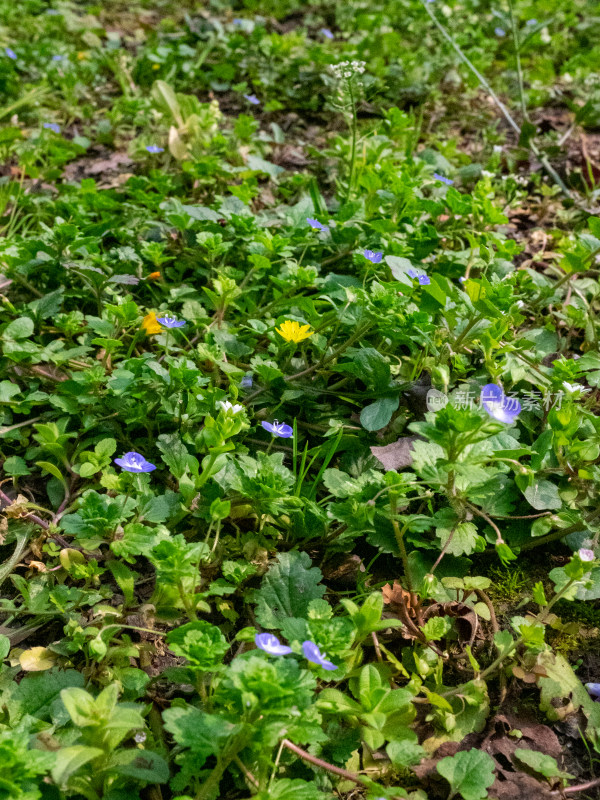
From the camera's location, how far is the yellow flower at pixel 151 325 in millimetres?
2230

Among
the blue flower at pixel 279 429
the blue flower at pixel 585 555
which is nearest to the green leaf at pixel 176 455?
the blue flower at pixel 279 429

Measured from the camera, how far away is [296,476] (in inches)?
74.8

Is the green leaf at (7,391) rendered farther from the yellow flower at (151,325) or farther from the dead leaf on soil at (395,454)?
the dead leaf on soil at (395,454)

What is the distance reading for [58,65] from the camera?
13.9 ft

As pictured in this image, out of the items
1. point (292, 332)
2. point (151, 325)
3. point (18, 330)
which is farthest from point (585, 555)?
point (18, 330)

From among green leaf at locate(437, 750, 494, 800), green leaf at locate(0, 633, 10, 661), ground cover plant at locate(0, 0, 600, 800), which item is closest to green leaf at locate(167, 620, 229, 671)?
ground cover plant at locate(0, 0, 600, 800)

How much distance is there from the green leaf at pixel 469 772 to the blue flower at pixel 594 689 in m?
0.31

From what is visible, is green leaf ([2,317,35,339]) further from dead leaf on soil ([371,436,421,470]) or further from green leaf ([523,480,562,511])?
green leaf ([523,480,562,511])

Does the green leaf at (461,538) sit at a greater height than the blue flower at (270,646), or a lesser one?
lesser

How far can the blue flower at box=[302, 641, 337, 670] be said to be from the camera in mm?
1307

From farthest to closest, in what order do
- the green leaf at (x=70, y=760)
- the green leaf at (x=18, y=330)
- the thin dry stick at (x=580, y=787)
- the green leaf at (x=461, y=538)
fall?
the green leaf at (x=18, y=330)
the green leaf at (x=461, y=538)
the thin dry stick at (x=580, y=787)
the green leaf at (x=70, y=760)

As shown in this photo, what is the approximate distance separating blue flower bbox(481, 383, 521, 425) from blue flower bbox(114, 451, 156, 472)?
87 centimetres

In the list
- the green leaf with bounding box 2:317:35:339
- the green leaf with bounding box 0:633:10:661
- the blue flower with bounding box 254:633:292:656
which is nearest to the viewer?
the blue flower with bounding box 254:633:292:656

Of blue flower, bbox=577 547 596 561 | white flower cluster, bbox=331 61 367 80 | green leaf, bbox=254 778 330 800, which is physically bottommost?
green leaf, bbox=254 778 330 800
